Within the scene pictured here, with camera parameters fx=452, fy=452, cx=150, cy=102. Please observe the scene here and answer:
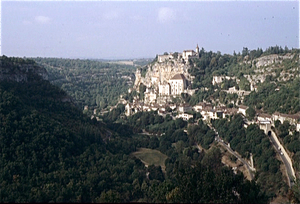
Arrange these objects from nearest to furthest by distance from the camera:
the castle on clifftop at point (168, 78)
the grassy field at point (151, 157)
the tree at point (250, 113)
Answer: the grassy field at point (151, 157) < the tree at point (250, 113) < the castle on clifftop at point (168, 78)


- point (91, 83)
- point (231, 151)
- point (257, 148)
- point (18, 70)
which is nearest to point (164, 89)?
point (231, 151)

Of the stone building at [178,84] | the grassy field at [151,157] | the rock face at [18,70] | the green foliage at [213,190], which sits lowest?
the grassy field at [151,157]

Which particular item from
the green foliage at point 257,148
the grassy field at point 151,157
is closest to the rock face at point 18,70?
the grassy field at point 151,157

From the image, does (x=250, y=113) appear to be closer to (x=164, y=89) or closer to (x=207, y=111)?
(x=207, y=111)

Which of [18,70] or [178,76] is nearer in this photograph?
[18,70]

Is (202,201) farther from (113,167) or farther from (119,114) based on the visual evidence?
(119,114)

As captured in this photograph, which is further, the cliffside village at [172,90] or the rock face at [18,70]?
the cliffside village at [172,90]

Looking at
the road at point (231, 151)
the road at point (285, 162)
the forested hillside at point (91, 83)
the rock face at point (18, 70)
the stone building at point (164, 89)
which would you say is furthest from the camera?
the forested hillside at point (91, 83)

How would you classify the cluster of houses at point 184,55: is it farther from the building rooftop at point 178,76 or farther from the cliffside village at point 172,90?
the building rooftop at point 178,76
